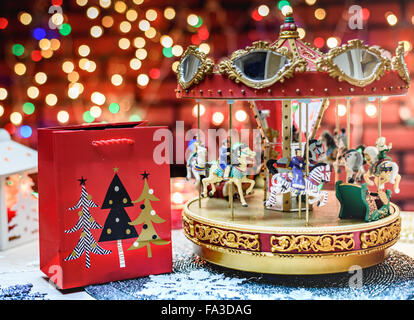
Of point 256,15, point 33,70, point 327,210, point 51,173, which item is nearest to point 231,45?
Answer: point 256,15

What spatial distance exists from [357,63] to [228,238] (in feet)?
4.00

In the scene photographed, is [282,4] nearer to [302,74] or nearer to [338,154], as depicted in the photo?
[338,154]

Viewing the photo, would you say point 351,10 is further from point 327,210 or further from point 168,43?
point 327,210

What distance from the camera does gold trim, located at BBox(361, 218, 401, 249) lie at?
3.64 metres

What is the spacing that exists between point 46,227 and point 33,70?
303cm

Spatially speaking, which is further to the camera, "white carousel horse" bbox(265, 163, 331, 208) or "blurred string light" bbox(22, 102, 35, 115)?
"blurred string light" bbox(22, 102, 35, 115)

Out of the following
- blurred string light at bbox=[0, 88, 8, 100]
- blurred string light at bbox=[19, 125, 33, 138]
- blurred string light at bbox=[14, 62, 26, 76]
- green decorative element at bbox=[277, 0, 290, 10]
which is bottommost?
blurred string light at bbox=[19, 125, 33, 138]

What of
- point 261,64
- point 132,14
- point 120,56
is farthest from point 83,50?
point 261,64

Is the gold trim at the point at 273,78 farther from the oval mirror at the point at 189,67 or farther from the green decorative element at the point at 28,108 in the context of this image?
the green decorative element at the point at 28,108

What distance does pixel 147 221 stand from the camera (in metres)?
3.73

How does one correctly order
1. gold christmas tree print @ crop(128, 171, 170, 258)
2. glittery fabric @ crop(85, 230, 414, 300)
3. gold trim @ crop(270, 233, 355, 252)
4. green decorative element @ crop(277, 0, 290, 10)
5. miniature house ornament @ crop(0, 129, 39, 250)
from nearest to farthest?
glittery fabric @ crop(85, 230, 414, 300), gold trim @ crop(270, 233, 355, 252), gold christmas tree print @ crop(128, 171, 170, 258), miniature house ornament @ crop(0, 129, 39, 250), green decorative element @ crop(277, 0, 290, 10)

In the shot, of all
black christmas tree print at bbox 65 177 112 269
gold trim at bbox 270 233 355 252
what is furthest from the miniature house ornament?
gold trim at bbox 270 233 355 252

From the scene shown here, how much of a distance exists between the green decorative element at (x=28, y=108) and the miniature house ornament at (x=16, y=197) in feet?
5.50

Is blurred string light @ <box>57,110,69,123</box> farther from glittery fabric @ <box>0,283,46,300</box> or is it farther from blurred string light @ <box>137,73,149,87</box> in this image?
glittery fabric @ <box>0,283,46,300</box>
